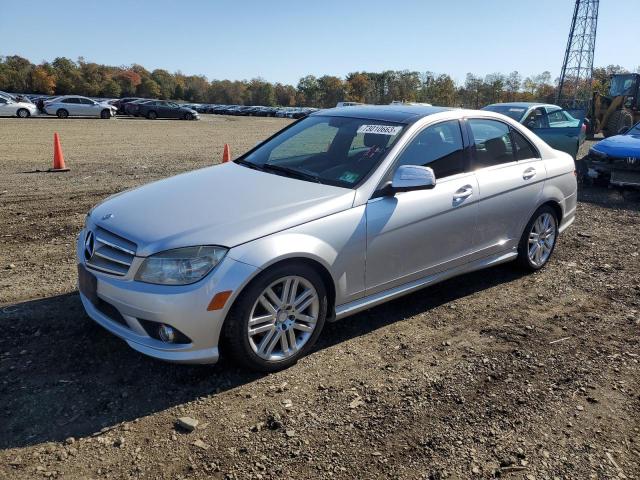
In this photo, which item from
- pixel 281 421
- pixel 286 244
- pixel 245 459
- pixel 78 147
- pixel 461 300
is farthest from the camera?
pixel 78 147

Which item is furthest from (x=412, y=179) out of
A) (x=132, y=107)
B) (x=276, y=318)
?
(x=132, y=107)

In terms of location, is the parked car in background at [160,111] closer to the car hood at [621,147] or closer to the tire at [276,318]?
the car hood at [621,147]

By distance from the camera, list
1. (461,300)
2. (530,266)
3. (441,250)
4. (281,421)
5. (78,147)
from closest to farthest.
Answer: (281,421)
(441,250)
(461,300)
(530,266)
(78,147)

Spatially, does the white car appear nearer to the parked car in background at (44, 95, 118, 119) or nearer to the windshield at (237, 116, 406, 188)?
the parked car in background at (44, 95, 118, 119)

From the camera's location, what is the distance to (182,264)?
10.5ft

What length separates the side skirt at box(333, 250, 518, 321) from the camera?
12.8ft

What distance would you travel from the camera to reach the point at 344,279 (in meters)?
3.77

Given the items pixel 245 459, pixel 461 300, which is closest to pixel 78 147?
pixel 461 300

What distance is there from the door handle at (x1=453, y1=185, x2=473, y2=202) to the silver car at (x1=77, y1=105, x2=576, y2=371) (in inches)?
0.5

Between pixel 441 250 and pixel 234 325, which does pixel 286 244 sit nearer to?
pixel 234 325

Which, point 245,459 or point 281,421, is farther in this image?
point 281,421

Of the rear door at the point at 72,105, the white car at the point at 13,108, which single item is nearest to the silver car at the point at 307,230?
the white car at the point at 13,108

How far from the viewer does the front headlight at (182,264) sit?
3205mm

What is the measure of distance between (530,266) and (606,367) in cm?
183
